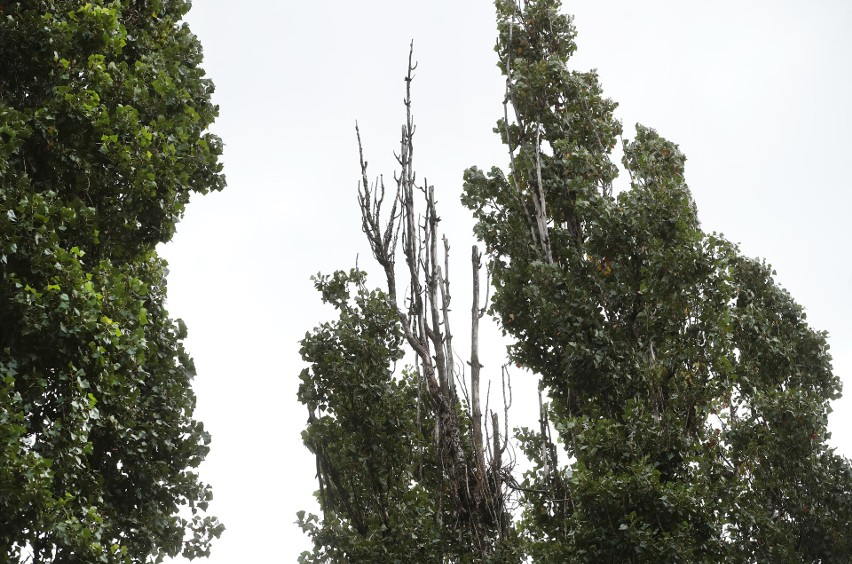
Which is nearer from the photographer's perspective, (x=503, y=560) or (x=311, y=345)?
(x=503, y=560)

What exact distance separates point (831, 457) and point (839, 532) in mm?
1245

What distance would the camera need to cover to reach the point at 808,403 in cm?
1453

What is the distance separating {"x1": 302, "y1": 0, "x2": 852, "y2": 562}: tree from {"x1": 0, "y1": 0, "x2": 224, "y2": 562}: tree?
7.65ft

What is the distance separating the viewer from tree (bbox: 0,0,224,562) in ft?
23.6

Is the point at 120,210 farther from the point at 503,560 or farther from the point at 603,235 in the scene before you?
the point at 603,235

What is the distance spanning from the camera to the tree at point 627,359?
981 cm

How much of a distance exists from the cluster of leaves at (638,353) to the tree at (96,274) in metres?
4.25

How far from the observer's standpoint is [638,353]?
1140cm

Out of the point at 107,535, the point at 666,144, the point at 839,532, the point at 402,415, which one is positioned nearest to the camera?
the point at 107,535

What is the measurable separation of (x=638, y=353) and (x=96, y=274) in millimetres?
6785

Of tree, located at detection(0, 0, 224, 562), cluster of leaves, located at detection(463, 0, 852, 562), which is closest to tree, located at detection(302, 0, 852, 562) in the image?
cluster of leaves, located at detection(463, 0, 852, 562)

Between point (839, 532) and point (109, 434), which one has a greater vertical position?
point (839, 532)

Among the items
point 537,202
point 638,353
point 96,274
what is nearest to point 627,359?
point 638,353

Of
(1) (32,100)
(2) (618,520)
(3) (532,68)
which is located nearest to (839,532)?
(2) (618,520)
